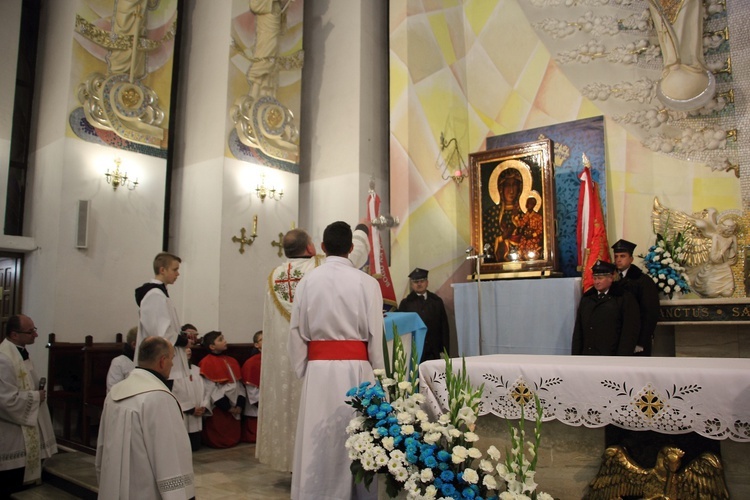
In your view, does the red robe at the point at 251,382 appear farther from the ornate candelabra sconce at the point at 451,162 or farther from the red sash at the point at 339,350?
the ornate candelabra sconce at the point at 451,162

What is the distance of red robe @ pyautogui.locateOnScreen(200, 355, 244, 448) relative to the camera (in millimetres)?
6262

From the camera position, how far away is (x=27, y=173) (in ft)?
27.2

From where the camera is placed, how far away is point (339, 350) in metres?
3.37

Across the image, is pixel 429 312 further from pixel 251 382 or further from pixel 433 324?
pixel 251 382

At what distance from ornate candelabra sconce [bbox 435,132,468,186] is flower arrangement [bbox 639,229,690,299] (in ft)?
10.4

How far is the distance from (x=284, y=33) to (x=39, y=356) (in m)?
5.78

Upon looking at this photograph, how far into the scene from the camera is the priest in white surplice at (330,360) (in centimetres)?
325

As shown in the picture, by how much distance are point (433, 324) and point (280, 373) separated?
3387 mm

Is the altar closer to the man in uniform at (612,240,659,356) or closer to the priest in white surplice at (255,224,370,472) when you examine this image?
the man in uniform at (612,240,659,356)

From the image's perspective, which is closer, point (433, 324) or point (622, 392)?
point (622, 392)

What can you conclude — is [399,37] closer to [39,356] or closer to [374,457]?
[39,356]

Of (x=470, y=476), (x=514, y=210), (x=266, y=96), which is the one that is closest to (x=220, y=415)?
(x=514, y=210)

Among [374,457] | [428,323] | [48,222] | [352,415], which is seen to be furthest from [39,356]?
[374,457]

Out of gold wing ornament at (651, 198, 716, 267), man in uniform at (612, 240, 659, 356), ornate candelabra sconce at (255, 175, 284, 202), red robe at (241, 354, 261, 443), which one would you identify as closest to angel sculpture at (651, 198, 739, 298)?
gold wing ornament at (651, 198, 716, 267)
